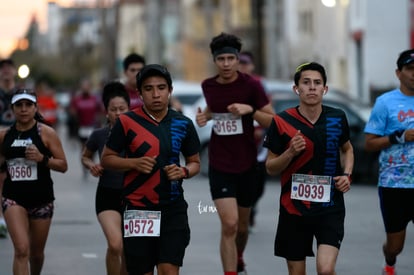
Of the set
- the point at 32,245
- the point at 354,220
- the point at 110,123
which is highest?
the point at 110,123

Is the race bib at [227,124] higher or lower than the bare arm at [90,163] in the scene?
higher

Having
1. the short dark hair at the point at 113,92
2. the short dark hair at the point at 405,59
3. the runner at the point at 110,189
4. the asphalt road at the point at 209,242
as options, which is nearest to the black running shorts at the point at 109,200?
the runner at the point at 110,189

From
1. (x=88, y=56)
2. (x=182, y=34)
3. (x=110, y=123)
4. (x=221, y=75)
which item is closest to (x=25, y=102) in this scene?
(x=110, y=123)

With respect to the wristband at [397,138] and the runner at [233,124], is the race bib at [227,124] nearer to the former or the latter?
the runner at [233,124]

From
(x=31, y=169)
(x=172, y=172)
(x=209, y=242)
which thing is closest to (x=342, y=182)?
(x=172, y=172)

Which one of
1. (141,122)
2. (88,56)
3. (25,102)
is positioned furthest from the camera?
(88,56)

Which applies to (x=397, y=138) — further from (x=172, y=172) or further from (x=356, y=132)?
(x=356, y=132)

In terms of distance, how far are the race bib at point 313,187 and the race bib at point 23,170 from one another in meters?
2.60

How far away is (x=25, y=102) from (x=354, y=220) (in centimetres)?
739

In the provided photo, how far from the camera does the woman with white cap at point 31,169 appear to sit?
32.6 ft

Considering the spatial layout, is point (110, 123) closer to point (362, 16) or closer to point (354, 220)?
point (354, 220)

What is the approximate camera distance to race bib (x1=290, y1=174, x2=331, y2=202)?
8.35m

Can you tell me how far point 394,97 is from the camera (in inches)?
396

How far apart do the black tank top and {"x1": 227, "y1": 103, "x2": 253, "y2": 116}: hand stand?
1687 millimetres
